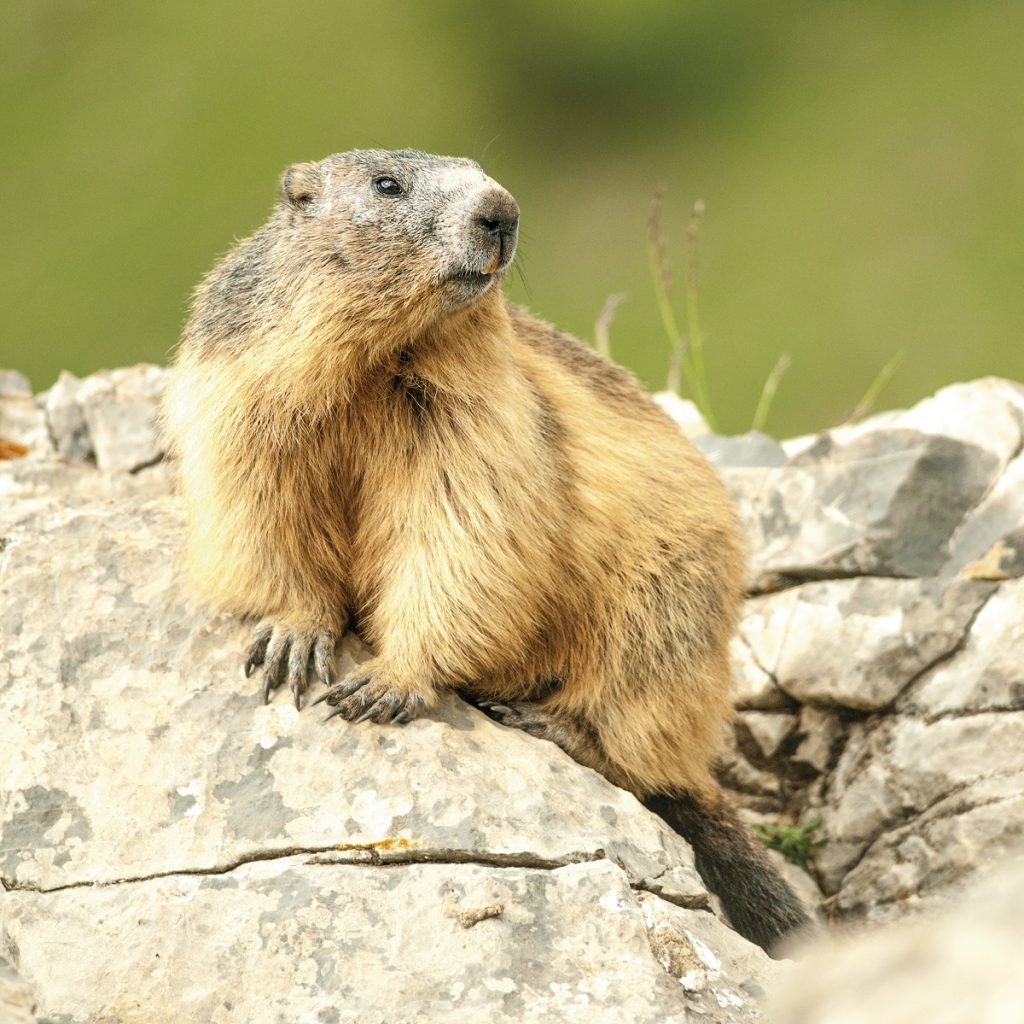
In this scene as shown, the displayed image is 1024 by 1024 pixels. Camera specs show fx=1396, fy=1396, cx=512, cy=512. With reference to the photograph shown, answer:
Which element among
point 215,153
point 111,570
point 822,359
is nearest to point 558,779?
point 111,570

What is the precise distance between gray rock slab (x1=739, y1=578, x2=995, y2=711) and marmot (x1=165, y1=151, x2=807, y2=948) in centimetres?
79

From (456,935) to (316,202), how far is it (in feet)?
6.40

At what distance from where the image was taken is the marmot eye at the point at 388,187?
11.9 ft

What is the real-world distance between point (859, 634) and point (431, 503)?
5.94ft

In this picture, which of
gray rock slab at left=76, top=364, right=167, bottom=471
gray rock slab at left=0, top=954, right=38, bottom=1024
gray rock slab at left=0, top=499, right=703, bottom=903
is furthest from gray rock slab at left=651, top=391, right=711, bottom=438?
gray rock slab at left=0, top=954, right=38, bottom=1024

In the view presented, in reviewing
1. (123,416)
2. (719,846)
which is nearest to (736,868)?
(719,846)

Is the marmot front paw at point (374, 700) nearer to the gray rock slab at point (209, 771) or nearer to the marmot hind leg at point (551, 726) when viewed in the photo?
the gray rock slab at point (209, 771)

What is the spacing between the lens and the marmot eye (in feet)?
11.9

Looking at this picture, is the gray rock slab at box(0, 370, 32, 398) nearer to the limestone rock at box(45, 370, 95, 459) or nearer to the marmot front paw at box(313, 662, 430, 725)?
the limestone rock at box(45, 370, 95, 459)

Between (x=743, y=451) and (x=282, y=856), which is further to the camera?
(x=743, y=451)

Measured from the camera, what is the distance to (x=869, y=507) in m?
5.00

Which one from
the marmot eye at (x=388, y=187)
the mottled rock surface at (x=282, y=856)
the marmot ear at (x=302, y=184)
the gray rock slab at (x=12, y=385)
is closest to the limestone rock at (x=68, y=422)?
the gray rock slab at (x=12, y=385)

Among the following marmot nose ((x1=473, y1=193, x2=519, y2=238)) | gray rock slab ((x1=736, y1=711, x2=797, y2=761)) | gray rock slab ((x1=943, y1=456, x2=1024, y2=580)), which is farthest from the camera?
gray rock slab ((x1=736, y1=711, x2=797, y2=761))

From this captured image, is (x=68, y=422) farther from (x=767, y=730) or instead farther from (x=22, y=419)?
(x=767, y=730)
